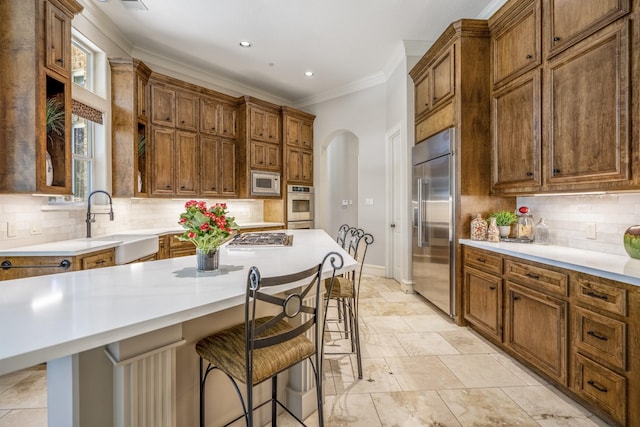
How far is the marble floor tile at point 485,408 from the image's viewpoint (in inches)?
69.7

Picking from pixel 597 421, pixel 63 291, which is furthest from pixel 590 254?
pixel 63 291

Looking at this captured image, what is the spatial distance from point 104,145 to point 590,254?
469 centimetres

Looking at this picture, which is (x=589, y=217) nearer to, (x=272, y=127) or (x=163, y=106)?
(x=272, y=127)

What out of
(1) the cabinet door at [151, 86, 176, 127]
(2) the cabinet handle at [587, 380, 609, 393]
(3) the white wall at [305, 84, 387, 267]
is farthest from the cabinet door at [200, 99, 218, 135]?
(2) the cabinet handle at [587, 380, 609, 393]

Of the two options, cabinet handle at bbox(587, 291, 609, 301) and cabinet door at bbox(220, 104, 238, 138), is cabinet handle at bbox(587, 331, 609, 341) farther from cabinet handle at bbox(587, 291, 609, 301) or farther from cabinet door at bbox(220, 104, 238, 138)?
cabinet door at bbox(220, 104, 238, 138)

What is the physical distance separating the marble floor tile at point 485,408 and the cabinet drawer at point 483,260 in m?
0.93

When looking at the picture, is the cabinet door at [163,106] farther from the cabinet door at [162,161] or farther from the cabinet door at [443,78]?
the cabinet door at [443,78]

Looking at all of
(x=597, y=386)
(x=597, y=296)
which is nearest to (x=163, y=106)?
(x=597, y=296)

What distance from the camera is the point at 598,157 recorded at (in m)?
2.03

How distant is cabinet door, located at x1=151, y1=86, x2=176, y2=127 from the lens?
426 cm

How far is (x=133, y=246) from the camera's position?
306 cm

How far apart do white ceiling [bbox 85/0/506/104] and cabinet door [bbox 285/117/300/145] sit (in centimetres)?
77

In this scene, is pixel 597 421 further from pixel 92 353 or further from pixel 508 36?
pixel 508 36

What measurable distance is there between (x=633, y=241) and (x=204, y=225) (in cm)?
242
